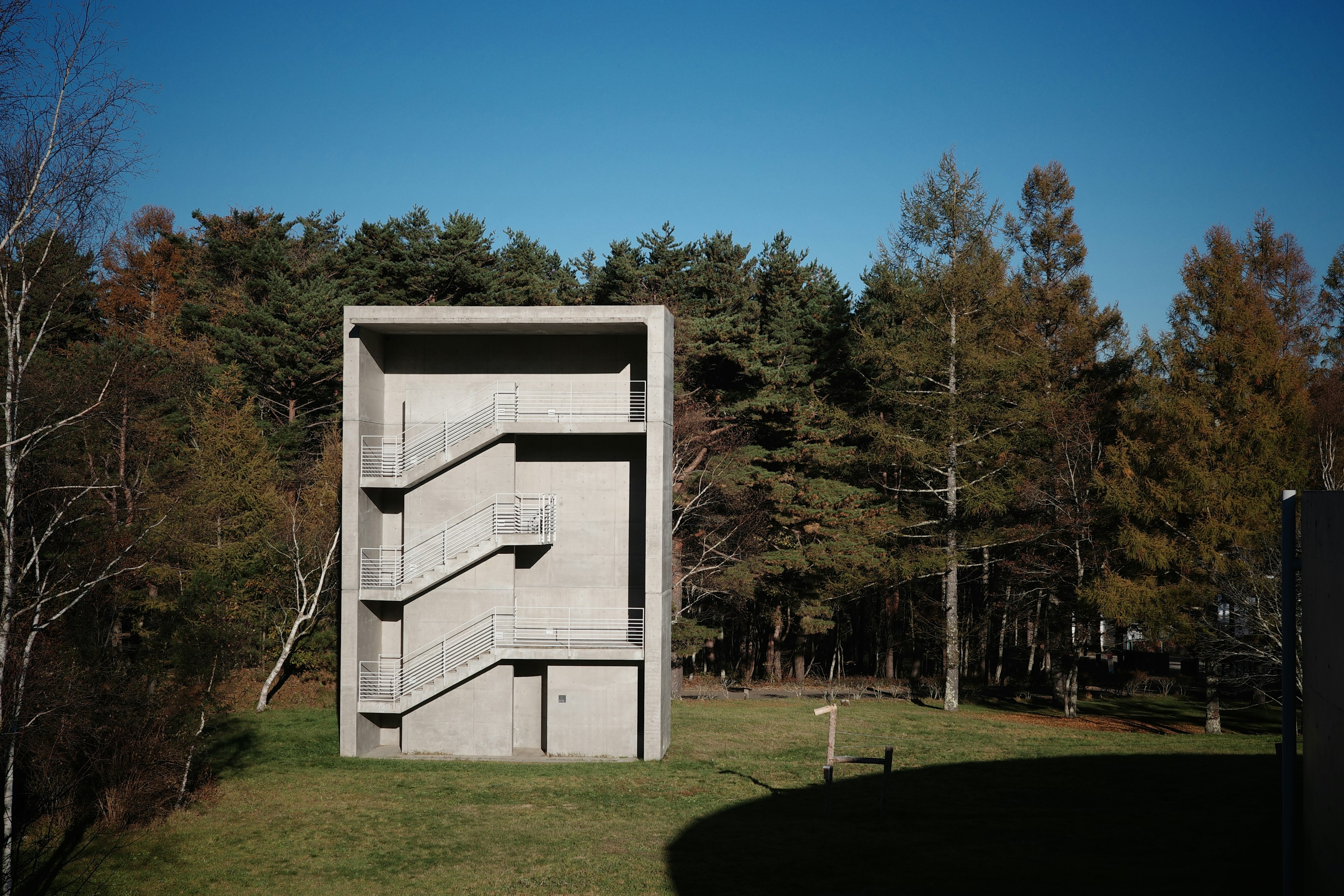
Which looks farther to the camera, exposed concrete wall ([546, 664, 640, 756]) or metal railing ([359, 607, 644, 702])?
exposed concrete wall ([546, 664, 640, 756])

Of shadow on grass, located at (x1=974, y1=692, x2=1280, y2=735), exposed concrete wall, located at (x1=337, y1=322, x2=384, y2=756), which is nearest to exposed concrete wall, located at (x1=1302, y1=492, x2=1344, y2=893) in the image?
exposed concrete wall, located at (x1=337, y1=322, x2=384, y2=756)

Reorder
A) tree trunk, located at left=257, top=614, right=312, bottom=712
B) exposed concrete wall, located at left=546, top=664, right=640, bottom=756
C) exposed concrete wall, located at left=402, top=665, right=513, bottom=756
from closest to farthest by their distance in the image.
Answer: exposed concrete wall, located at left=546, top=664, right=640, bottom=756
exposed concrete wall, located at left=402, top=665, right=513, bottom=756
tree trunk, located at left=257, top=614, right=312, bottom=712

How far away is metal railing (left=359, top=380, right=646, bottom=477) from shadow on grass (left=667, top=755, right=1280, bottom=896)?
881 cm

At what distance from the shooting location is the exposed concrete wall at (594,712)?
20672mm

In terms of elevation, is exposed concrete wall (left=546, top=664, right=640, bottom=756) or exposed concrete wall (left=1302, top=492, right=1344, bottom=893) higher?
exposed concrete wall (left=1302, top=492, right=1344, bottom=893)

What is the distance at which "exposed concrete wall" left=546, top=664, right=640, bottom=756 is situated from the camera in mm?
20672

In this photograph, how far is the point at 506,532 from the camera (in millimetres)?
20781

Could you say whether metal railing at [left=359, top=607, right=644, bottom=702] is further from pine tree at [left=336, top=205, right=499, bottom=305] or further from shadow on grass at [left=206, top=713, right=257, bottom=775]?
pine tree at [left=336, top=205, right=499, bottom=305]

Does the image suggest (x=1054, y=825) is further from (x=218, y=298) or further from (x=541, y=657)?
(x=218, y=298)

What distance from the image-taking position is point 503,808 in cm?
1675

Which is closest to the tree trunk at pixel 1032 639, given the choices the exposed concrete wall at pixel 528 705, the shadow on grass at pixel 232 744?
the exposed concrete wall at pixel 528 705

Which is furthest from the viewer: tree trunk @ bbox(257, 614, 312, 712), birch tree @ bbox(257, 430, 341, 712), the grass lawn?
birch tree @ bbox(257, 430, 341, 712)

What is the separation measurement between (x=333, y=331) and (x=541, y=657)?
22.3 m

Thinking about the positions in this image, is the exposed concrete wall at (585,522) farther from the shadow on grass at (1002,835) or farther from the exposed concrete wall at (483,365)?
the shadow on grass at (1002,835)
